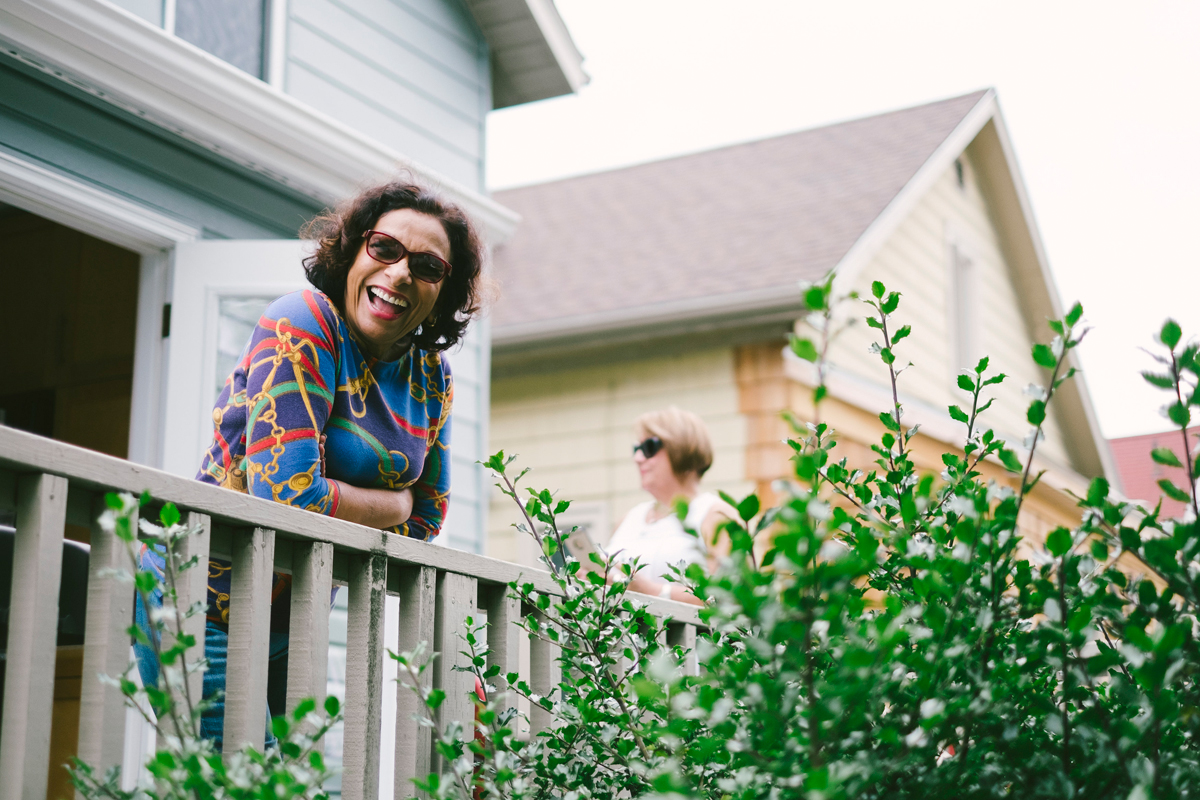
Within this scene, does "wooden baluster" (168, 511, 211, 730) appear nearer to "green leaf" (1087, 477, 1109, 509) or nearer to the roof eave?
"green leaf" (1087, 477, 1109, 509)

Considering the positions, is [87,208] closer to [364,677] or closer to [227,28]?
[227,28]

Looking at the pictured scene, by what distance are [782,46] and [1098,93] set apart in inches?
464

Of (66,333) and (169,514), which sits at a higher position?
(66,333)

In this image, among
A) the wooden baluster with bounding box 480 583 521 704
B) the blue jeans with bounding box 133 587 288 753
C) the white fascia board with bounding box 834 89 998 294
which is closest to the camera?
the blue jeans with bounding box 133 587 288 753

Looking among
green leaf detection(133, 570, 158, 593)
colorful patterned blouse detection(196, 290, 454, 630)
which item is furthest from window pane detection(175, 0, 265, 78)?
green leaf detection(133, 570, 158, 593)

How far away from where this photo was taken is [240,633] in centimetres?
164

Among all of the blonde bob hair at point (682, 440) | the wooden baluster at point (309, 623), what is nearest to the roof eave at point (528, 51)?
the blonde bob hair at point (682, 440)

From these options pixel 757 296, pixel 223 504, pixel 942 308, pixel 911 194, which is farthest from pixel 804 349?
pixel 942 308

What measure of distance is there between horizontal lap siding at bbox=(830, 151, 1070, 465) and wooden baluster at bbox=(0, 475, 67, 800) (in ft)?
24.3

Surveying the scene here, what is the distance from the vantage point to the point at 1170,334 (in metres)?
1.38

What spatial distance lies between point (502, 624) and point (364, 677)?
390 millimetres

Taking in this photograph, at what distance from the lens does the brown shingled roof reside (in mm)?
8789

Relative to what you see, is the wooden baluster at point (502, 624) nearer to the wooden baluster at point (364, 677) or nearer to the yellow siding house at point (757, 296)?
the wooden baluster at point (364, 677)

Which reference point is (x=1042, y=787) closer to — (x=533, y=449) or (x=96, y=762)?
(x=96, y=762)
